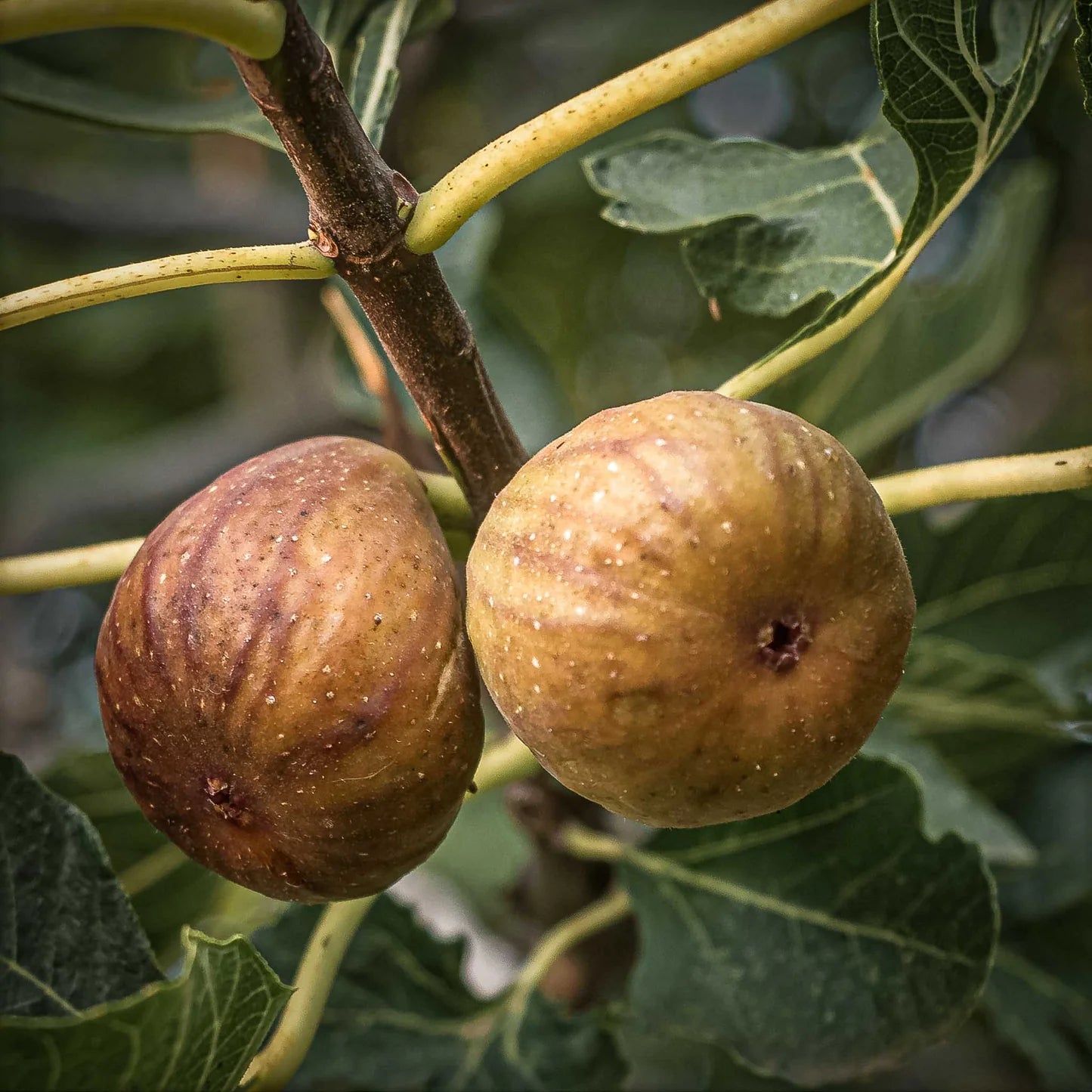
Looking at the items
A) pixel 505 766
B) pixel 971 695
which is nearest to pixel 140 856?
pixel 505 766

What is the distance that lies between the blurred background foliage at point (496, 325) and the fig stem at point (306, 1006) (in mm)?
416

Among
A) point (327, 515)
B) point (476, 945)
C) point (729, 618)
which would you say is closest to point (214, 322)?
point (476, 945)

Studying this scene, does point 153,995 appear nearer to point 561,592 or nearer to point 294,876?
point 294,876

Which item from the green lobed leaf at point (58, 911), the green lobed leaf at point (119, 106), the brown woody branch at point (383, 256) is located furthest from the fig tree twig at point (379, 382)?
the green lobed leaf at point (58, 911)

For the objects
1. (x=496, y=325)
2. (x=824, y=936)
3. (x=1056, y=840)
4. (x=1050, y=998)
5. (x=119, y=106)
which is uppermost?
(x=119, y=106)

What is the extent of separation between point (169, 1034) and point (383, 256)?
2.01ft

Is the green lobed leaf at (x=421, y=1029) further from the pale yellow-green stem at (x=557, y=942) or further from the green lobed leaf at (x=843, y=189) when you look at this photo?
the green lobed leaf at (x=843, y=189)

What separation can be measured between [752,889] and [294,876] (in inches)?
25.8

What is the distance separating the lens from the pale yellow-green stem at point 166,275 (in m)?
0.85

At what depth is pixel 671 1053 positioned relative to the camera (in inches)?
75.0

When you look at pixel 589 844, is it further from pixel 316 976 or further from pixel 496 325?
pixel 496 325

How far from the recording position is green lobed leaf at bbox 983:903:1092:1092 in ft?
5.73

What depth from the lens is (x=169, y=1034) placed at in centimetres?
91

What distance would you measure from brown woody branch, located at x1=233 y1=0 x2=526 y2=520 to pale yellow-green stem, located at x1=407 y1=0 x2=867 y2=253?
5cm
